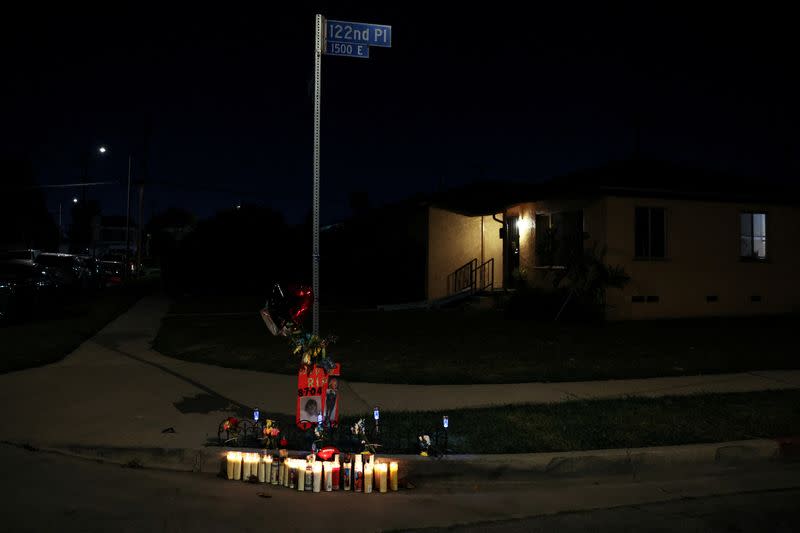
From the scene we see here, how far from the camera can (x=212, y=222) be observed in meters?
34.6

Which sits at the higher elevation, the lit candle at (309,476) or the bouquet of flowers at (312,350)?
the bouquet of flowers at (312,350)

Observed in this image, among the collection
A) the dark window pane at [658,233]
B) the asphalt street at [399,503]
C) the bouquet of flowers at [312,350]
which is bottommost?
the asphalt street at [399,503]

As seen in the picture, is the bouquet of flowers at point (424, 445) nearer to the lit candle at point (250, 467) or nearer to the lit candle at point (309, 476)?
the lit candle at point (309, 476)

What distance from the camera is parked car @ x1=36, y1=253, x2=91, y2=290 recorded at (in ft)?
88.4

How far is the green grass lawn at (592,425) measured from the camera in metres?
6.79

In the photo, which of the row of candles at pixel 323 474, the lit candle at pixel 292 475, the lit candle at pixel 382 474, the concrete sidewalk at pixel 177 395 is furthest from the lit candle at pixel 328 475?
the concrete sidewalk at pixel 177 395

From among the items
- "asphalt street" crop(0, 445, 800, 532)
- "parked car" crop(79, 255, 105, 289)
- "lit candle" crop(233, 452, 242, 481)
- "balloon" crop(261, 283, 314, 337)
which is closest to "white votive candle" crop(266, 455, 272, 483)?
"asphalt street" crop(0, 445, 800, 532)

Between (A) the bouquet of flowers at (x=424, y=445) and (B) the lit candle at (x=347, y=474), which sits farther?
(A) the bouquet of flowers at (x=424, y=445)

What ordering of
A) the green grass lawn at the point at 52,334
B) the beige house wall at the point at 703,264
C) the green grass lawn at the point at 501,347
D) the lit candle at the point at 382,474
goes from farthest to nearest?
the beige house wall at the point at 703,264, the green grass lawn at the point at 52,334, the green grass lawn at the point at 501,347, the lit candle at the point at 382,474

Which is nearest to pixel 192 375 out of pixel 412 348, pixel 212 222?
pixel 412 348

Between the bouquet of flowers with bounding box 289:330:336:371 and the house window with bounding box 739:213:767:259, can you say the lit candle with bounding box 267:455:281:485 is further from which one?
the house window with bounding box 739:213:767:259

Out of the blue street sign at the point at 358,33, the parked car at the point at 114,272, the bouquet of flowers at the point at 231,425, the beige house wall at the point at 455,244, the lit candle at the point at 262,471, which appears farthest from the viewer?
the parked car at the point at 114,272

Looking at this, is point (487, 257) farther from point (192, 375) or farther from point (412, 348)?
point (192, 375)

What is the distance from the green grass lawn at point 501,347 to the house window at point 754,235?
1.96 m
